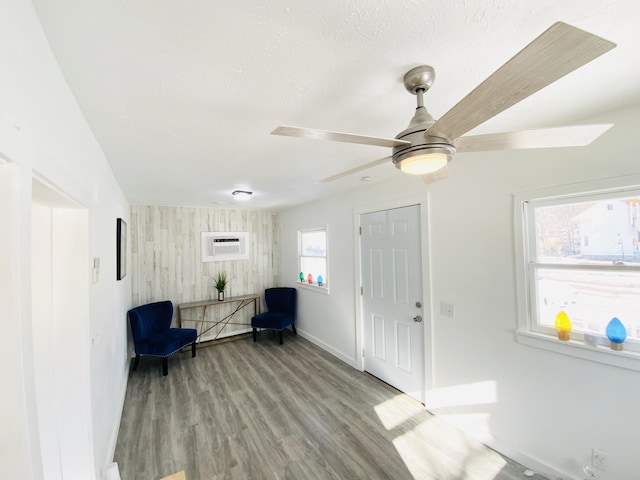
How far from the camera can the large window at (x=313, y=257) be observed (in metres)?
4.10

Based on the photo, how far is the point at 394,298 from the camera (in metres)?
2.83

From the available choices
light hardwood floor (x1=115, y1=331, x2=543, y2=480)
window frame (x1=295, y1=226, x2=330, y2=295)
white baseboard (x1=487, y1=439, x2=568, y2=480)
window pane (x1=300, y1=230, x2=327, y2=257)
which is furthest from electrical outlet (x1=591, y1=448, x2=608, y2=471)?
window pane (x1=300, y1=230, x2=327, y2=257)

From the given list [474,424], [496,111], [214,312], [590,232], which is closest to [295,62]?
[496,111]

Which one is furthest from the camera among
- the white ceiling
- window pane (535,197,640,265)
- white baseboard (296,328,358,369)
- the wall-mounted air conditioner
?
the wall-mounted air conditioner

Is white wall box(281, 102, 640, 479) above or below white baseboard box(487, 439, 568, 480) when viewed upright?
above

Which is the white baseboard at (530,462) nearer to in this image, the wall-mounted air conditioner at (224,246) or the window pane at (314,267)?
the window pane at (314,267)

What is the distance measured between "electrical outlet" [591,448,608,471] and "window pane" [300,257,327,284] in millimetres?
2984

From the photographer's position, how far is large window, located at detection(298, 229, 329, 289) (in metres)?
4.10

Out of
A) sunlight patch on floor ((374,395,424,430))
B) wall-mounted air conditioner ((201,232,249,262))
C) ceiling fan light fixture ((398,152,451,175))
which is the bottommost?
sunlight patch on floor ((374,395,424,430))

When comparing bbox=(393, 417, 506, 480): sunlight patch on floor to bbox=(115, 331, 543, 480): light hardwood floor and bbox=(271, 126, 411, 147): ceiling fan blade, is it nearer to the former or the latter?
bbox=(115, 331, 543, 480): light hardwood floor

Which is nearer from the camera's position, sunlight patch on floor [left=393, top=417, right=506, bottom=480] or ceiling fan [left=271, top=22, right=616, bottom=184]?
ceiling fan [left=271, top=22, right=616, bottom=184]

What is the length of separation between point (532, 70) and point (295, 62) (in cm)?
78

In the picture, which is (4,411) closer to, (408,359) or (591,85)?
(591,85)

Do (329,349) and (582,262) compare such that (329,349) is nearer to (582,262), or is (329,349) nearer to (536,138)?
(582,262)
